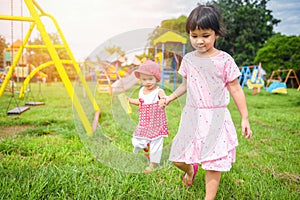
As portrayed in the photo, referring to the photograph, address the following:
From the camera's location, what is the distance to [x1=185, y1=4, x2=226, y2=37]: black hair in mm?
1627

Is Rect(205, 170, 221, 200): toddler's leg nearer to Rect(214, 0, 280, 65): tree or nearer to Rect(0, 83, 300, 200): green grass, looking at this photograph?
Rect(0, 83, 300, 200): green grass

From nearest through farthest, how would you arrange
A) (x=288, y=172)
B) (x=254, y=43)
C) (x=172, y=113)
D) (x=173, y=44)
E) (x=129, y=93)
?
(x=288, y=172), (x=173, y=44), (x=129, y=93), (x=172, y=113), (x=254, y=43)

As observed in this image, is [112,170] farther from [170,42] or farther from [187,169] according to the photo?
[170,42]

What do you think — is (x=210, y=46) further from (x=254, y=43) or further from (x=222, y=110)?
(x=254, y=43)

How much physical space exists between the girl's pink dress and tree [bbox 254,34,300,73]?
67.3 ft

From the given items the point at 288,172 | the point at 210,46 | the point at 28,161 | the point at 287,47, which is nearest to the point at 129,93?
the point at 28,161

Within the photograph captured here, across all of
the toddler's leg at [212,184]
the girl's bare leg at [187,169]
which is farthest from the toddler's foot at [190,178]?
the toddler's leg at [212,184]

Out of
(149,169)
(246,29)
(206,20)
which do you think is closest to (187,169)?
(149,169)

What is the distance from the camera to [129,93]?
3.04m

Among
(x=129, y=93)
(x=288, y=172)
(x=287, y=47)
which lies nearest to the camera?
(x=288, y=172)

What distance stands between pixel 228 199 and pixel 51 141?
80.0 inches

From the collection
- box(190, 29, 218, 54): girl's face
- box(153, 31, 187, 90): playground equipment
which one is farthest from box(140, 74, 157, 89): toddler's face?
box(190, 29, 218, 54): girl's face

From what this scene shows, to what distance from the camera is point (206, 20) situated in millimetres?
1623

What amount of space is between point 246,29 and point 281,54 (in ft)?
21.5
